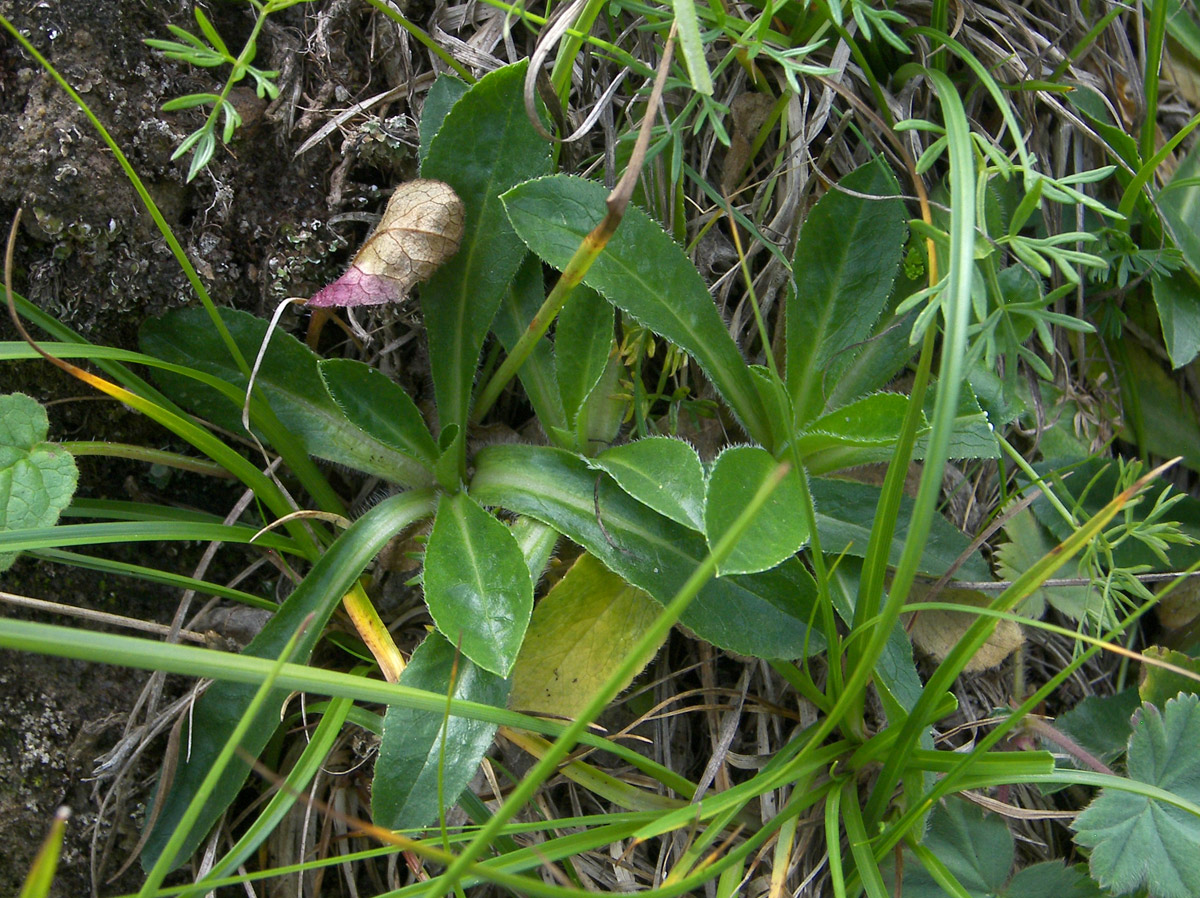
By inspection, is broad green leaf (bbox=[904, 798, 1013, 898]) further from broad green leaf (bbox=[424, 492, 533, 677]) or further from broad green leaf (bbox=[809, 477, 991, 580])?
broad green leaf (bbox=[424, 492, 533, 677])

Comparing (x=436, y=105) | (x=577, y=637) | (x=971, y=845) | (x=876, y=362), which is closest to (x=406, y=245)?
(x=436, y=105)

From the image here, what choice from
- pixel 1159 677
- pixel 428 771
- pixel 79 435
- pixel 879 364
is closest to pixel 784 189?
pixel 879 364

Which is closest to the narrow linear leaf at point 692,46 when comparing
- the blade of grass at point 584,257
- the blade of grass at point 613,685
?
the blade of grass at point 584,257

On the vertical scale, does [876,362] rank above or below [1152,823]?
above

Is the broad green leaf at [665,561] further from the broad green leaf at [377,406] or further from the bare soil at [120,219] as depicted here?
the bare soil at [120,219]

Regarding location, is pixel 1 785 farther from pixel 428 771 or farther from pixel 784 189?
pixel 784 189

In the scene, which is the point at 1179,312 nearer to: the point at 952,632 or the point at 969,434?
the point at 969,434
